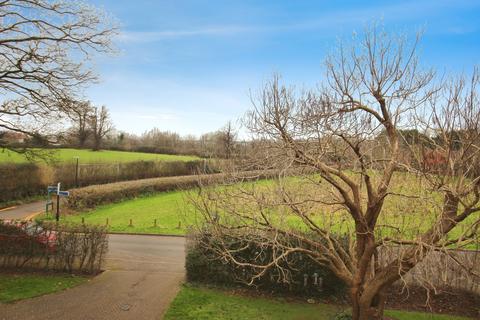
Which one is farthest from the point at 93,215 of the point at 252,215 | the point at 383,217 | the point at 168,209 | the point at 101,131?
the point at 101,131

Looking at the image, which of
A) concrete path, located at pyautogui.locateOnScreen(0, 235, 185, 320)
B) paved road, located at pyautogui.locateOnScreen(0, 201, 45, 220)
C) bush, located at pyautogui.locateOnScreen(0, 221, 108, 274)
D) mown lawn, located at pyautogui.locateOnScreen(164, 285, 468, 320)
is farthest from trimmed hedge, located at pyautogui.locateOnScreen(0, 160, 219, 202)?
mown lawn, located at pyautogui.locateOnScreen(164, 285, 468, 320)

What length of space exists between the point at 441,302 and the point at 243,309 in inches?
268

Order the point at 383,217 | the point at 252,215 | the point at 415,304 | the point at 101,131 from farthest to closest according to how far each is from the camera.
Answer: the point at 101,131
the point at 415,304
the point at 383,217
the point at 252,215

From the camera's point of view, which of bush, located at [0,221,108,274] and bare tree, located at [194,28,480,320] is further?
bush, located at [0,221,108,274]

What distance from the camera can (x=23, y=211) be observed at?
28328 millimetres

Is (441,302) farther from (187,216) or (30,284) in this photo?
(30,284)

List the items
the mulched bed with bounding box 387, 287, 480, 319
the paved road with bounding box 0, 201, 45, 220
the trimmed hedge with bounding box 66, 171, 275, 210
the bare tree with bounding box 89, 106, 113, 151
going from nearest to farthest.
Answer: the mulched bed with bounding box 387, 287, 480, 319 < the paved road with bounding box 0, 201, 45, 220 < the trimmed hedge with bounding box 66, 171, 275, 210 < the bare tree with bounding box 89, 106, 113, 151

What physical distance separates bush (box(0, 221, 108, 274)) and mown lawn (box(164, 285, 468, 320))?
3898 millimetres

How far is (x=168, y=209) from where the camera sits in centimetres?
2964

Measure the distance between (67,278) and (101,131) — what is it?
6459cm

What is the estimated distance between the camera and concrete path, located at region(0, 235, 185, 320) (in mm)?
10438

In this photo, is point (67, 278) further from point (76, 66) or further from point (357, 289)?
point (357, 289)

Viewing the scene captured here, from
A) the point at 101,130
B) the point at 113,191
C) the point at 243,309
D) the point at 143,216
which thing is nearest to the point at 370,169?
the point at 243,309

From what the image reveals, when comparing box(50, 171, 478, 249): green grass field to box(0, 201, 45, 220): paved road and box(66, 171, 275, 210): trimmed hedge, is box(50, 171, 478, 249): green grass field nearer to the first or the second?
box(66, 171, 275, 210): trimmed hedge
